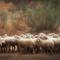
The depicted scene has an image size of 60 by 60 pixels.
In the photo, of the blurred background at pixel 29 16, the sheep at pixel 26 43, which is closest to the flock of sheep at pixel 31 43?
the sheep at pixel 26 43

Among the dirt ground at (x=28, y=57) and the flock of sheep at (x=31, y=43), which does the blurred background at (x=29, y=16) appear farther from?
the dirt ground at (x=28, y=57)

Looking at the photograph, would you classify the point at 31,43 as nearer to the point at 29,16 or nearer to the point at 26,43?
the point at 26,43

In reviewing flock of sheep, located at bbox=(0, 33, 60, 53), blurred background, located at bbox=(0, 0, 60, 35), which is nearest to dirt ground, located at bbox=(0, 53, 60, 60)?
flock of sheep, located at bbox=(0, 33, 60, 53)

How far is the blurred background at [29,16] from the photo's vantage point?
199 inches

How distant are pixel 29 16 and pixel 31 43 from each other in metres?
0.52

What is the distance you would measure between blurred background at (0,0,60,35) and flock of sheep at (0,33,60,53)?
10 centimetres

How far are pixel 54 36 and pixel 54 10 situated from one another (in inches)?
19.6

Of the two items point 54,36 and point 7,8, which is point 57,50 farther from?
point 7,8

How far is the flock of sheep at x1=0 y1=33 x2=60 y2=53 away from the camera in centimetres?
497

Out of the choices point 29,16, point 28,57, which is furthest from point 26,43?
point 29,16

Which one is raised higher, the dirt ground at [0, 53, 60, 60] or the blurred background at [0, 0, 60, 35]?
the blurred background at [0, 0, 60, 35]

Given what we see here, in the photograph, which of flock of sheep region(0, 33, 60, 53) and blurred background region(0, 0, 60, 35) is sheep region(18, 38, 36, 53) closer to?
flock of sheep region(0, 33, 60, 53)

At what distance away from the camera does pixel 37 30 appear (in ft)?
16.6

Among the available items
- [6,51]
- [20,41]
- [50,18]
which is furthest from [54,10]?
[6,51]
